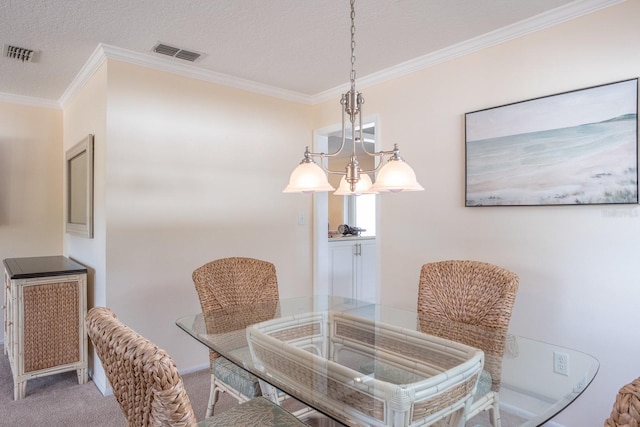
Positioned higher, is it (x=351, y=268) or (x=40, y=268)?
(x=40, y=268)

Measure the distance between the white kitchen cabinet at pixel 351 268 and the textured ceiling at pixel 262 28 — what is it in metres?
2.20

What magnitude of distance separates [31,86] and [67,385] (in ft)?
8.19

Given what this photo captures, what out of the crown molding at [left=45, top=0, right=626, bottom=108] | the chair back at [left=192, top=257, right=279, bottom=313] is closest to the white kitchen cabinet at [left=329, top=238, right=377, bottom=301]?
the crown molding at [left=45, top=0, right=626, bottom=108]

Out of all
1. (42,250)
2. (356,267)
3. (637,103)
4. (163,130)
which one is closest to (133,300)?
(163,130)

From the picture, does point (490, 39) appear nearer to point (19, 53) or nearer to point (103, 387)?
point (19, 53)

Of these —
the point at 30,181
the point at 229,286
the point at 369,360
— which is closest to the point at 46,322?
the point at 229,286

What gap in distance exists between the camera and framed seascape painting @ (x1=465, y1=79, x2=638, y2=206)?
1962 millimetres

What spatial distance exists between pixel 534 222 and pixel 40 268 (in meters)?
3.38

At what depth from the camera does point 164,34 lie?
8.07ft

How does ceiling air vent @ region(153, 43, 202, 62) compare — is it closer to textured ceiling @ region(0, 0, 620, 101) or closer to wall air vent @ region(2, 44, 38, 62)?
textured ceiling @ region(0, 0, 620, 101)

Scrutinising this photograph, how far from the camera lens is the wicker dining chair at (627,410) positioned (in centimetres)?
62

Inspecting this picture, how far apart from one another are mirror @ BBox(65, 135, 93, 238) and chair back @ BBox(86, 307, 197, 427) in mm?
2189

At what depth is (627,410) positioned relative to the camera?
2.07 feet

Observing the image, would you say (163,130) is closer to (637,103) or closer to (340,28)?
(340,28)
